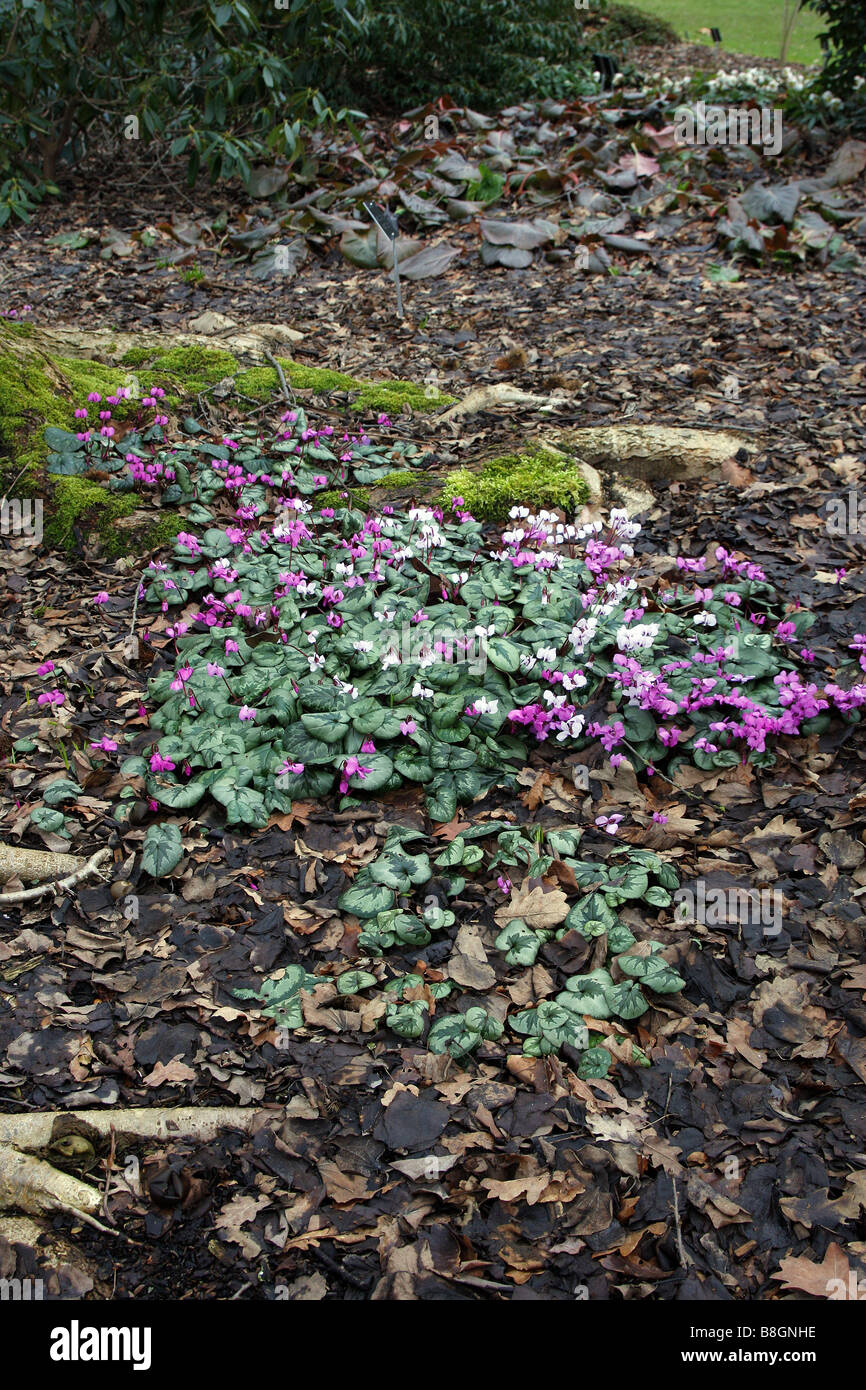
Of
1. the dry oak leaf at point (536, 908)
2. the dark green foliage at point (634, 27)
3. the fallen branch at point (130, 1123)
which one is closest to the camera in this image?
the fallen branch at point (130, 1123)

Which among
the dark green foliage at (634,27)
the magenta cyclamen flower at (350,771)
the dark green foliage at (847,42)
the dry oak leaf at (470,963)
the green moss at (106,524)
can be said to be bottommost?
the dry oak leaf at (470,963)

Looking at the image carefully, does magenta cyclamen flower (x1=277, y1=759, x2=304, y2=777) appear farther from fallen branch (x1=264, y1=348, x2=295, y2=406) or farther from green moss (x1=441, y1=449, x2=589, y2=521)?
fallen branch (x1=264, y1=348, x2=295, y2=406)

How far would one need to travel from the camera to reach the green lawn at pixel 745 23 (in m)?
19.1

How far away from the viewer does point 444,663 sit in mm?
3336

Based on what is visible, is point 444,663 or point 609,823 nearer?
point 609,823

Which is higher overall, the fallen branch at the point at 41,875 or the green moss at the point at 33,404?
the green moss at the point at 33,404

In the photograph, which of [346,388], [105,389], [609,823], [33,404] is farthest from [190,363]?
[609,823]

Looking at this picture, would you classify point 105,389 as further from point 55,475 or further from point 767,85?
point 767,85

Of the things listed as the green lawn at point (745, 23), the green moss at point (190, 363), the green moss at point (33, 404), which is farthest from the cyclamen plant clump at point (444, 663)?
the green lawn at point (745, 23)

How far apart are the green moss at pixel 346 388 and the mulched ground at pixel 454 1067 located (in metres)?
1.61

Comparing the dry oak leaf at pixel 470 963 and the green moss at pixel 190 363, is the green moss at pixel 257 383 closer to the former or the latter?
the green moss at pixel 190 363

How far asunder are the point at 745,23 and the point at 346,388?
23.2m
